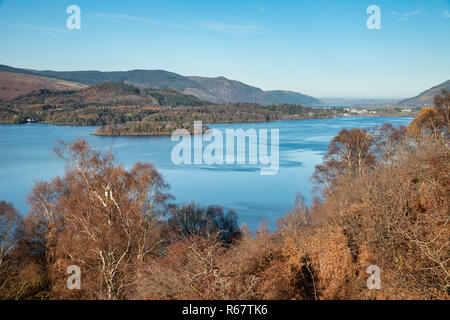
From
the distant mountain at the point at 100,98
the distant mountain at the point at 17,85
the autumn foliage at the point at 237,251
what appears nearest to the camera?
the autumn foliage at the point at 237,251

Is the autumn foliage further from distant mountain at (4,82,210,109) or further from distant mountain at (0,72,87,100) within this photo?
distant mountain at (0,72,87,100)

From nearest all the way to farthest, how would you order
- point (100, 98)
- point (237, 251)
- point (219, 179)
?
point (237, 251), point (219, 179), point (100, 98)

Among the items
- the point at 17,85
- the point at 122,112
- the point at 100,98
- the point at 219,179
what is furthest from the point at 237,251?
the point at 17,85

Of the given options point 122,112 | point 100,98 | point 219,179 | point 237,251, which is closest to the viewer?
point 237,251

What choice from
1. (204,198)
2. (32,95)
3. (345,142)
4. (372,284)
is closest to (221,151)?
(204,198)

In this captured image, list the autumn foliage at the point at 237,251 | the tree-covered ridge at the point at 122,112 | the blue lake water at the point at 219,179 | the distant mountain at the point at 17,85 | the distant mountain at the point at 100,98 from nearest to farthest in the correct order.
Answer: the autumn foliage at the point at 237,251 → the blue lake water at the point at 219,179 → the tree-covered ridge at the point at 122,112 → the distant mountain at the point at 100,98 → the distant mountain at the point at 17,85

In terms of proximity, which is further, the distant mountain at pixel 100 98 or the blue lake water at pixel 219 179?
the distant mountain at pixel 100 98

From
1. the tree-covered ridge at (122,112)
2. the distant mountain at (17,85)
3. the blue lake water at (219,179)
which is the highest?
the distant mountain at (17,85)

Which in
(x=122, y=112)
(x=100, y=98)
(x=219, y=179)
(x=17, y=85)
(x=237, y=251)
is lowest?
(x=219, y=179)

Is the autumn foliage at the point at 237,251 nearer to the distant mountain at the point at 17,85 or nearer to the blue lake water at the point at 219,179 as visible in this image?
the blue lake water at the point at 219,179

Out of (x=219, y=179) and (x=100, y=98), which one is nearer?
(x=219, y=179)

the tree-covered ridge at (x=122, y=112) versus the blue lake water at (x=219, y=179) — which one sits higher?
the tree-covered ridge at (x=122, y=112)

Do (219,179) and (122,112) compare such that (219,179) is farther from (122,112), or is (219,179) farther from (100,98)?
(100,98)

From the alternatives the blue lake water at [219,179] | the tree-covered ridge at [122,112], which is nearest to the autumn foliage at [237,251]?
the blue lake water at [219,179]
